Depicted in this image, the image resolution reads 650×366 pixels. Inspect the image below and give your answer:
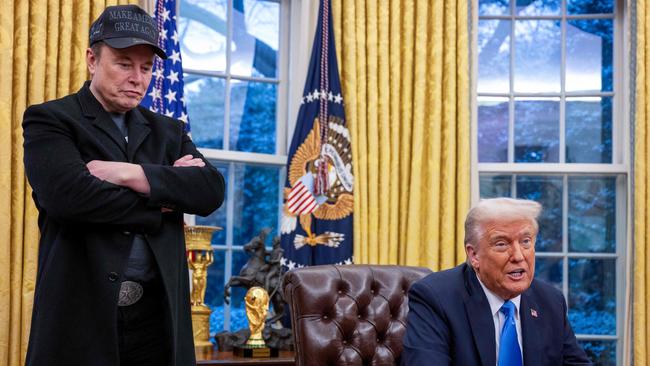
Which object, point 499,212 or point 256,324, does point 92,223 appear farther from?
point 256,324

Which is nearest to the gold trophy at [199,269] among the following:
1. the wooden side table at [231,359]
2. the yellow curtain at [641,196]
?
the wooden side table at [231,359]

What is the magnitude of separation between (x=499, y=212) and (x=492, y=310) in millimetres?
279

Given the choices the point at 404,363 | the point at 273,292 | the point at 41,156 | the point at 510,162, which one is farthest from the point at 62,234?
the point at 510,162

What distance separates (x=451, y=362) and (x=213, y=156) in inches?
96.7

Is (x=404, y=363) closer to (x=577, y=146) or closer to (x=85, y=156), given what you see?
(x=85, y=156)

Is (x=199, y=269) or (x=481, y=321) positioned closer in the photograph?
(x=481, y=321)

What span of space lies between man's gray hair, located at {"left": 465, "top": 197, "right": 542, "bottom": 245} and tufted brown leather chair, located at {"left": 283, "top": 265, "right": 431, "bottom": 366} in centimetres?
77

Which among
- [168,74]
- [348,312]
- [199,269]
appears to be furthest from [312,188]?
[348,312]

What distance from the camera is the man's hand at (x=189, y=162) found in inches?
89.8

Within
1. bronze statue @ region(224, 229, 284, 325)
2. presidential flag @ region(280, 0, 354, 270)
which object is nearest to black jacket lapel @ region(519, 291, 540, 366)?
bronze statue @ region(224, 229, 284, 325)

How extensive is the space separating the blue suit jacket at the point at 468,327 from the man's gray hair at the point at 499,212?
0.16 m

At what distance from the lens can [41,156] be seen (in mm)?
2074

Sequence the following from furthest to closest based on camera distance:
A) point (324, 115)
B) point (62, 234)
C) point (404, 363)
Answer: point (324, 115), point (404, 363), point (62, 234)

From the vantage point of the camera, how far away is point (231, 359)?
11.7 ft
